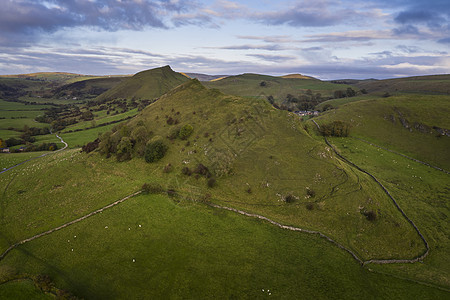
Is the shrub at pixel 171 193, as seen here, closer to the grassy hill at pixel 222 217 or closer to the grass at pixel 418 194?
the grassy hill at pixel 222 217

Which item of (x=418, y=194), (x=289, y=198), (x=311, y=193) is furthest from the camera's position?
(x=418, y=194)

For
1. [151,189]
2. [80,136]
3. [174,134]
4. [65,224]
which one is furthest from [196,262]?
[80,136]

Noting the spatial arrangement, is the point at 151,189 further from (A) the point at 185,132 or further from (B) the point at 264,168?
(B) the point at 264,168

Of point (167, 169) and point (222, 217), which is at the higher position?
point (167, 169)

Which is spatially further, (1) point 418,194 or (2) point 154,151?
(2) point 154,151

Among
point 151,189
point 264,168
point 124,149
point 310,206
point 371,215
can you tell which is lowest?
point 151,189

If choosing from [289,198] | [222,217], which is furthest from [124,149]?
[289,198]

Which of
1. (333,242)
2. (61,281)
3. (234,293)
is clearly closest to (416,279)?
(333,242)

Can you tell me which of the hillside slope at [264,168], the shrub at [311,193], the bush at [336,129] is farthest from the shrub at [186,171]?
the bush at [336,129]

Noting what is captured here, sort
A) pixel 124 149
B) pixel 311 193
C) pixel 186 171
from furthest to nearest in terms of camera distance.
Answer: pixel 124 149
pixel 186 171
pixel 311 193
